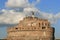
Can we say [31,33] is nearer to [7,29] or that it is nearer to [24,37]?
[24,37]

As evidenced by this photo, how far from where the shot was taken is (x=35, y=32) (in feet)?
268

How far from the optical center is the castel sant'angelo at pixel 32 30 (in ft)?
268

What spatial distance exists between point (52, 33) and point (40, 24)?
→ 4375 mm

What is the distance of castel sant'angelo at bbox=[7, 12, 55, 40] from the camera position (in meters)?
81.6

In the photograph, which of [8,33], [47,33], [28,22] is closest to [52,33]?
[47,33]

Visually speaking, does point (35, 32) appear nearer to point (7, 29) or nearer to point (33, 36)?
point (33, 36)

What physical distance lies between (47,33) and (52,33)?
94.2 inches

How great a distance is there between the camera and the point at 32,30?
269 ft

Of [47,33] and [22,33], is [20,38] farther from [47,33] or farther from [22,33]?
[47,33]

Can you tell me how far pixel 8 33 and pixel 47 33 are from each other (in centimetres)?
1198

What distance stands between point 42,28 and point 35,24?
10.5ft

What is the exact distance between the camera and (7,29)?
8631 centimetres

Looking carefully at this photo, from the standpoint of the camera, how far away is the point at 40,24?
83.4 metres

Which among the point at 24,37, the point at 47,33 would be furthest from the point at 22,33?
the point at 47,33
